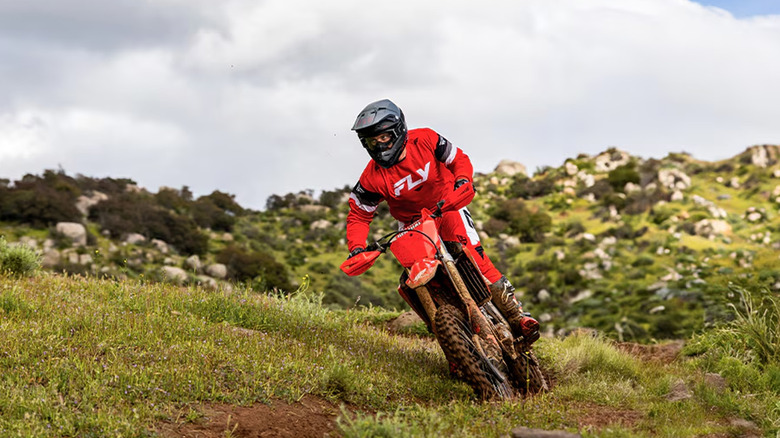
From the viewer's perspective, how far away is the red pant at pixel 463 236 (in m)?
6.72

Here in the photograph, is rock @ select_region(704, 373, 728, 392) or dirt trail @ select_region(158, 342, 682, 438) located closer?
→ dirt trail @ select_region(158, 342, 682, 438)

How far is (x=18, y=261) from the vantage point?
30.2 feet

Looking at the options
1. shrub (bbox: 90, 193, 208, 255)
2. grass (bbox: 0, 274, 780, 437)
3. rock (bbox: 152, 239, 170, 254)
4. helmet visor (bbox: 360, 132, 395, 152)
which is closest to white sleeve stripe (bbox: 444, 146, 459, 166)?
helmet visor (bbox: 360, 132, 395, 152)

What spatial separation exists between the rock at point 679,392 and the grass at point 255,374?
0.08 meters

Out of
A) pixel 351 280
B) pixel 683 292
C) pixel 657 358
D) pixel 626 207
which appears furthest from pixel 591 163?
pixel 657 358

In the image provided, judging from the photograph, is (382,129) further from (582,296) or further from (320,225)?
(320,225)

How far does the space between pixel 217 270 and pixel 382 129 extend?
117 ft

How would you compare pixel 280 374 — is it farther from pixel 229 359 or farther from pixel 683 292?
pixel 683 292

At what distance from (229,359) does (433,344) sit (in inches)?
151

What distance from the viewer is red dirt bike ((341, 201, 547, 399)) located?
19.3ft

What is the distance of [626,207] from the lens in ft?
152

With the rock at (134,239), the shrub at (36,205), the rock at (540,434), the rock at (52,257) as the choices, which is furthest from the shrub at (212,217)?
the rock at (540,434)

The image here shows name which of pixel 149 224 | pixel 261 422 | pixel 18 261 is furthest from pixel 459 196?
pixel 149 224

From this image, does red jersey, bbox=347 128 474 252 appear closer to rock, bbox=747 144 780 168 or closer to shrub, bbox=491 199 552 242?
shrub, bbox=491 199 552 242
